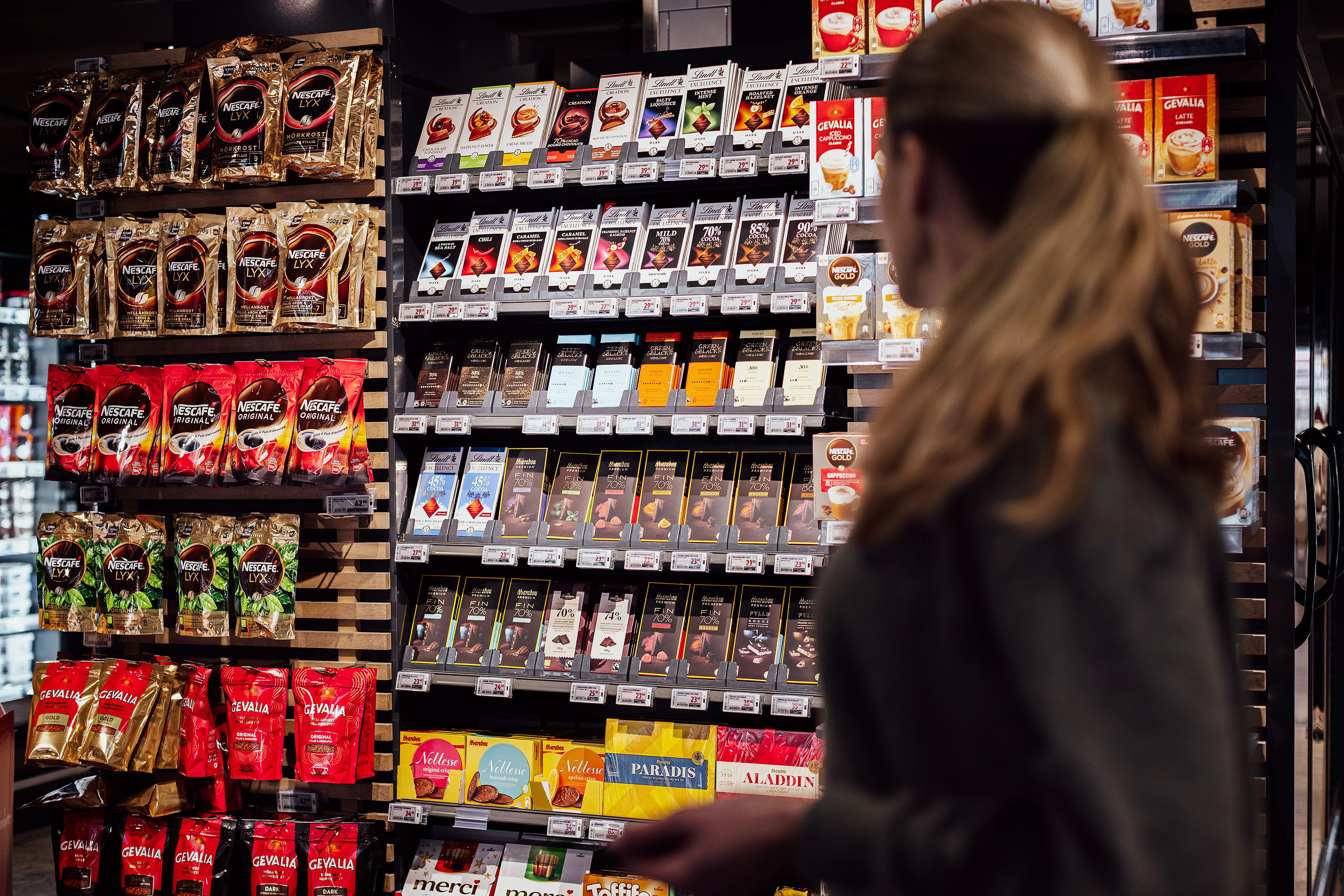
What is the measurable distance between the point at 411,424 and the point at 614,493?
72 cm

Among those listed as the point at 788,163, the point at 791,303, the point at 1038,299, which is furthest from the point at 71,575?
the point at 1038,299

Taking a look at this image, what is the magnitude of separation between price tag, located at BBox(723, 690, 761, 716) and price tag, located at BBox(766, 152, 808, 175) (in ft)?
5.32

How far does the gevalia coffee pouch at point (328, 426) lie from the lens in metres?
3.75

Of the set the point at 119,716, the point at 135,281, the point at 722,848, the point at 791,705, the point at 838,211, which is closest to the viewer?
the point at 722,848

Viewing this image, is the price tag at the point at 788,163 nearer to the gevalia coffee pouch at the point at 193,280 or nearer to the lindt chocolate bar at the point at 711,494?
the lindt chocolate bar at the point at 711,494

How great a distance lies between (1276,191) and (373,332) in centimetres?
275

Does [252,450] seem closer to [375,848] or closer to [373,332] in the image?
[373,332]

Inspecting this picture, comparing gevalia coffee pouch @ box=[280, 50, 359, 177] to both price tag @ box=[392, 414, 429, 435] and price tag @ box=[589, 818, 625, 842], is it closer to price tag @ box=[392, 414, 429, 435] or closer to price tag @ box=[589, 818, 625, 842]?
price tag @ box=[392, 414, 429, 435]

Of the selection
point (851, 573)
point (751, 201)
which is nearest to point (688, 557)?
point (751, 201)

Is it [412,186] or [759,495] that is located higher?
[412,186]

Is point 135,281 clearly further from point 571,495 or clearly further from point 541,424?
point 571,495

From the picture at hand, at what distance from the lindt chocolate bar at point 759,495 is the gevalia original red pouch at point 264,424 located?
1.50 meters

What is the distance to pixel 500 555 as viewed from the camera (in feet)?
12.3

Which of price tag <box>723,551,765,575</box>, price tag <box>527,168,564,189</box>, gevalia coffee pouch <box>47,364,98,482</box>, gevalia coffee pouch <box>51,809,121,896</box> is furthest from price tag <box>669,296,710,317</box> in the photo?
gevalia coffee pouch <box>51,809,121,896</box>
